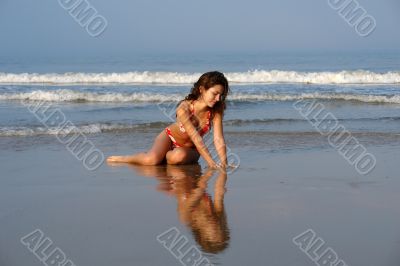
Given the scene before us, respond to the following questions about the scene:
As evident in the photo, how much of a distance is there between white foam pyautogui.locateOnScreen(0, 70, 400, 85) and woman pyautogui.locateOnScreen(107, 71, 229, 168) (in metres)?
16.7

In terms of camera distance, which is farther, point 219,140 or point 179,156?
point 179,156

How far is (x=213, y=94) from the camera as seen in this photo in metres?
6.75

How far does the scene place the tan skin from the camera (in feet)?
22.6

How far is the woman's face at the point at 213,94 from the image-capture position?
22.1 ft

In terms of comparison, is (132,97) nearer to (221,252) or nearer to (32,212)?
(32,212)

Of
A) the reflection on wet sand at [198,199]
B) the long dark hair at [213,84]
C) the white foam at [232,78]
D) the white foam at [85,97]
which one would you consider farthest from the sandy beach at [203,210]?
the white foam at [232,78]

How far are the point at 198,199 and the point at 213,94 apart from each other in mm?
1713

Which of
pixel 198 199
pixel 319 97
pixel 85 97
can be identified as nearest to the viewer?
pixel 198 199

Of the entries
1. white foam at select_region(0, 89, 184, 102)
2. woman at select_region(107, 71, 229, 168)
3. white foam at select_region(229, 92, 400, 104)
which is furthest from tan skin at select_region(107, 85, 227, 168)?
white foam at select_region(0, 89, 184, 102)

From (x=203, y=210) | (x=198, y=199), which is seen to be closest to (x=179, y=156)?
(x=198, y=199)

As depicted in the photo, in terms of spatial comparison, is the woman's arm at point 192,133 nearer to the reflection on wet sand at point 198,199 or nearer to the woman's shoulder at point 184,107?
the woman's shoulder at point 184,107

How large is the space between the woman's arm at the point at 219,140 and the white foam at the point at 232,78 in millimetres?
16957

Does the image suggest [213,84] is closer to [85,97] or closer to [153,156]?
[153,156]

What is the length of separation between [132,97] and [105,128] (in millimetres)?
5813
